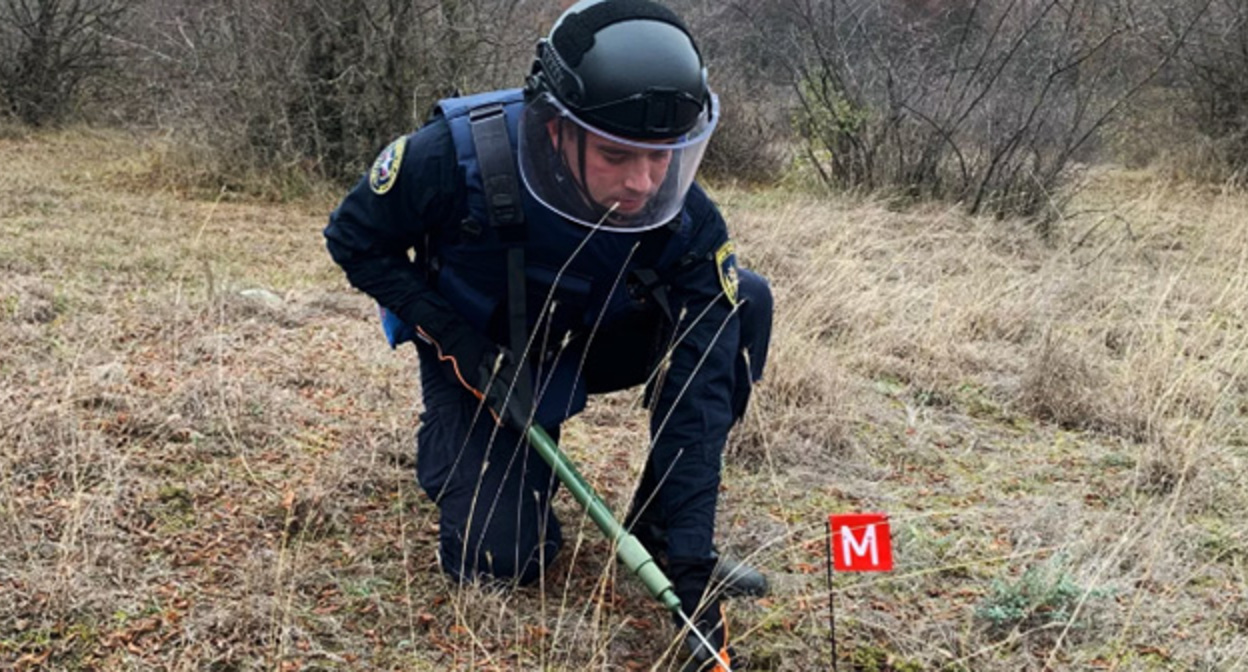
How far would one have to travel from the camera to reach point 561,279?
2.59 meters

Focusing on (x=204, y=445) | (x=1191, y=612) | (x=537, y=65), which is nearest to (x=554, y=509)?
(x=204, y=445)

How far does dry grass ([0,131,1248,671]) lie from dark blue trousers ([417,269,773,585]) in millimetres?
88

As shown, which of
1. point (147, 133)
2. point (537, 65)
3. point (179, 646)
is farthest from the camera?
point (147, 133)

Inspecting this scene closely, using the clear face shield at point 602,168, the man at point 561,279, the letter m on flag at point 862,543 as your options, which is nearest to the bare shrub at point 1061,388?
the man at point 561,279

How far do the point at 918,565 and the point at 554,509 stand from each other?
37.0 inches

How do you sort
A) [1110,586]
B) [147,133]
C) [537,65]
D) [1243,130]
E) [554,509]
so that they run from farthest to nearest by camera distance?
[1243,130] < [147,133] < [554,509] < [1110,586] < [537,65]

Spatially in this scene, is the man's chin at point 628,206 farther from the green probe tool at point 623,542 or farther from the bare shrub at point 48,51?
the bare shrub at point 48,51

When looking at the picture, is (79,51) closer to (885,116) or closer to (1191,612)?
(885,116)

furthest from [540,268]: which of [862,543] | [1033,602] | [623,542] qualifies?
[1033,602]

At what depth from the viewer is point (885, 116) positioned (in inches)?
327

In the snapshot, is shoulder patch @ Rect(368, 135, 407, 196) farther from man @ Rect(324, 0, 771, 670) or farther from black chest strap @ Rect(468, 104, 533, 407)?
black chest strap @ Rect(468, 104, 533, 407)

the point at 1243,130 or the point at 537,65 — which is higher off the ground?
the point at 537,65

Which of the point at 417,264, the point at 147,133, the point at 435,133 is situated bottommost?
the point at 147,133

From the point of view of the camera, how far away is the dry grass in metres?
2.35
